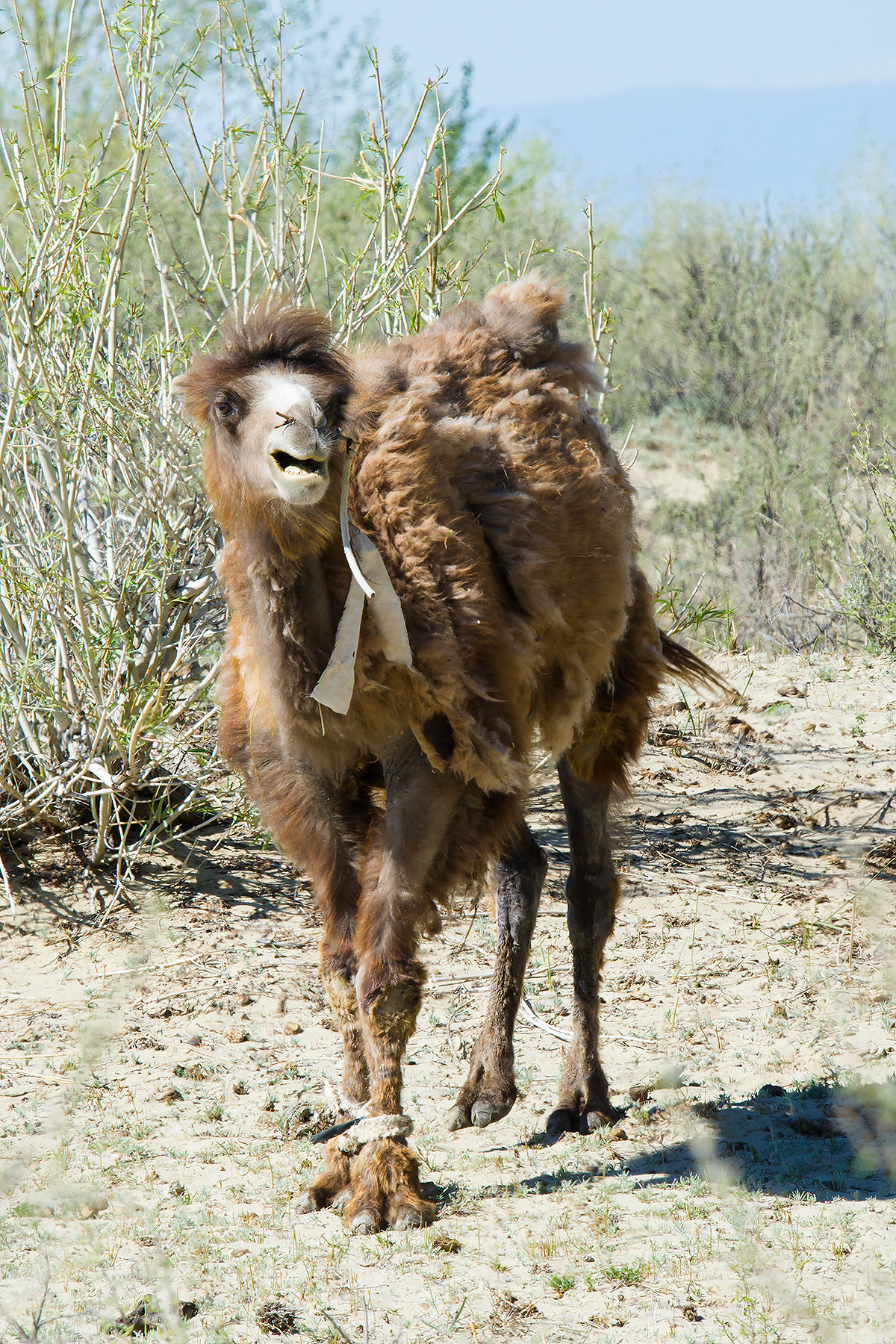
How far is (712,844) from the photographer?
690cm

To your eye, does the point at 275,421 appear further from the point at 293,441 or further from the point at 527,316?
the point at 527,316

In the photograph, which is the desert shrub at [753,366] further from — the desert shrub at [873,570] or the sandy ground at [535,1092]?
the sandy ground at [535,1092]

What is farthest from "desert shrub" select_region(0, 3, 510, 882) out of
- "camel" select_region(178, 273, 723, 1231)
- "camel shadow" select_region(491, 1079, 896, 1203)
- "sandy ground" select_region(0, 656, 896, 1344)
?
"camel shadow" select_region(491, 1079, 896, 1203)

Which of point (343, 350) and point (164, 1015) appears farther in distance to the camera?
point (164, 1015)

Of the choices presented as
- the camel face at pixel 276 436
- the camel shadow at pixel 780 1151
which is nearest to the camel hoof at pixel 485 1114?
the camel shadow at pixel 780 1151

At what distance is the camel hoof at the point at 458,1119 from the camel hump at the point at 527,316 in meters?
2.66

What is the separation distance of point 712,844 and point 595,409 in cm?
291

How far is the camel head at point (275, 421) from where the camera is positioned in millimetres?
3324

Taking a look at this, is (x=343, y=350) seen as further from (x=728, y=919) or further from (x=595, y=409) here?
(x=728, y=919)

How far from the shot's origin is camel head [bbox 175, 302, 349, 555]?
10.9 feet

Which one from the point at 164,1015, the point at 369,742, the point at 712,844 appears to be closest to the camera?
the point at 369,742

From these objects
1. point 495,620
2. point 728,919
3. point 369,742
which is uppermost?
point 495,620

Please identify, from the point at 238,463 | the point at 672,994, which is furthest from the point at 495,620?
the point at 672,994

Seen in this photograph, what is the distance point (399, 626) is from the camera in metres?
3.56
